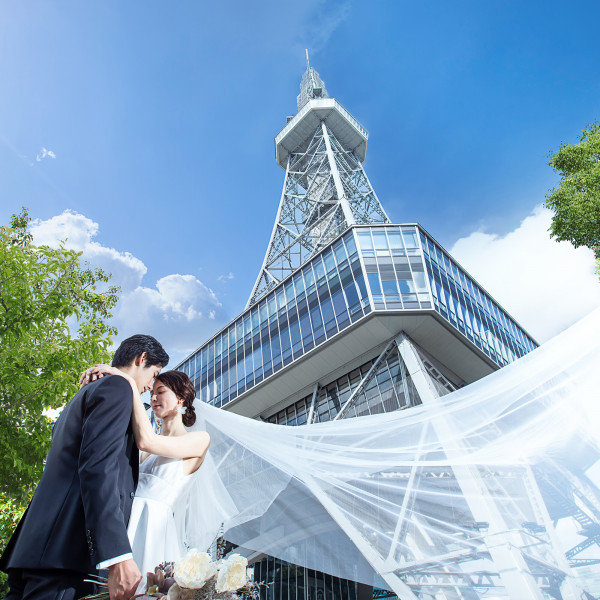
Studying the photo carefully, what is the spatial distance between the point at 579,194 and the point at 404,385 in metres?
11.1

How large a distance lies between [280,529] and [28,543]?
287cm

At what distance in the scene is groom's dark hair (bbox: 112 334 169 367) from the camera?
271cm

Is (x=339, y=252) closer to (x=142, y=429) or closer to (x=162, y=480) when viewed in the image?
(x=162, y=480)

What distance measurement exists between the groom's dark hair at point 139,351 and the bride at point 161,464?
136 mm

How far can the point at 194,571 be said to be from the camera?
1836 millimetres

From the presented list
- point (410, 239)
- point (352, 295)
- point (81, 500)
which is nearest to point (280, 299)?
point (352, 295)

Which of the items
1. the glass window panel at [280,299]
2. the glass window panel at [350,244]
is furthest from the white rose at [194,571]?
the glass window panel at [280,299]

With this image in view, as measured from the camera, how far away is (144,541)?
8.42 ft

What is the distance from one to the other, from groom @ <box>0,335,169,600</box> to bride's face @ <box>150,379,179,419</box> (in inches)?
32.7

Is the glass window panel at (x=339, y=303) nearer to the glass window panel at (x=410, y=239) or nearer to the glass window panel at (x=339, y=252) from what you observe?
the glass window panel at (x=339, y=252)

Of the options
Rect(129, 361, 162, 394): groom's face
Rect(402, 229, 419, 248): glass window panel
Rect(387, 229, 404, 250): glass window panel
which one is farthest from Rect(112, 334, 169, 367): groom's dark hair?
Rect(402, 229, 419, 248): glass window panel

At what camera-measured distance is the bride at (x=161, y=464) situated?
8.22ft

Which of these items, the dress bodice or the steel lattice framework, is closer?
the dress bodice

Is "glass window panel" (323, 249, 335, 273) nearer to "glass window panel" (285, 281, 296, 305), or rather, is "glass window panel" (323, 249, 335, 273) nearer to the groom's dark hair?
"glass window panel" (285, 281, 296, 305)
